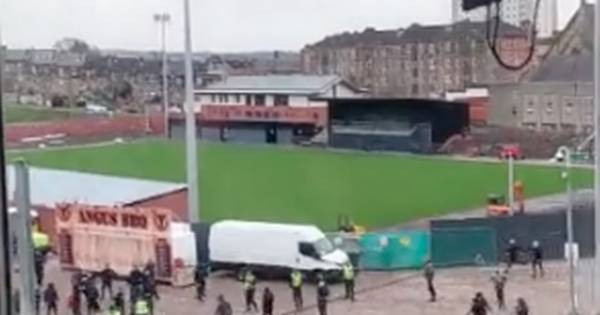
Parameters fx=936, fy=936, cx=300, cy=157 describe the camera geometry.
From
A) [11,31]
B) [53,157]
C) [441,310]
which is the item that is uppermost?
[11,31]

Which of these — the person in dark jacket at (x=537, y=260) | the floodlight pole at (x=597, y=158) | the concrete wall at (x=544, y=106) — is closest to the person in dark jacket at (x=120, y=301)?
the concrete wall at (x=544, y=106)

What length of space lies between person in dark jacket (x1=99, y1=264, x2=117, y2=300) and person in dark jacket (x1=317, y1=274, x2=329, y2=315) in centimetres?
64

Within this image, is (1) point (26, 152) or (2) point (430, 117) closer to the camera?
(1) point (26, 152)

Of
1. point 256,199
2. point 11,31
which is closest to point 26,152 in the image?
point 11,31

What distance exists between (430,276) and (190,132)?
3.15 feet

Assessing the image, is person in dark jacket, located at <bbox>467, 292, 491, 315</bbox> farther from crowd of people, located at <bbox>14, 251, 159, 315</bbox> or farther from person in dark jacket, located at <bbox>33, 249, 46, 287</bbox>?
person in dark jacket, located at <bbox>33, 249, 46, 287</bbox>

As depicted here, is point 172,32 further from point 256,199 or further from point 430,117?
point 256,199

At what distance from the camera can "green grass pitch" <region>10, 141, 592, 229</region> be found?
12.2ft

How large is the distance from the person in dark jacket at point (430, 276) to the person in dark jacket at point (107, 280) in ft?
3.27

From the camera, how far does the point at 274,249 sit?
3.41 meters

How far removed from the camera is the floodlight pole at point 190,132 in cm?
239

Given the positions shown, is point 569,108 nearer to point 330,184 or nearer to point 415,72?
point 415,72

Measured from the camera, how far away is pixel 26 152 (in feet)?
2.44

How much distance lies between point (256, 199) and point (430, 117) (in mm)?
1607
